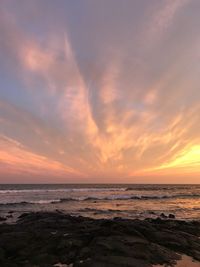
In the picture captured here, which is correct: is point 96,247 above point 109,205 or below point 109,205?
below

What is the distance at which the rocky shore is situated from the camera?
1109cm

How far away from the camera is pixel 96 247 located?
1211 cm

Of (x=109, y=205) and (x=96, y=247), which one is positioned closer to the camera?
(x=96, y=247)

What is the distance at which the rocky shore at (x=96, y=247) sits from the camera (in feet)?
36.4

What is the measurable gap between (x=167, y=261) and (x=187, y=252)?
170 cm

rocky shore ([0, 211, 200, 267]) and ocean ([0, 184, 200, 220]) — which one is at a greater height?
ocean ([0, 184, 200, 220])

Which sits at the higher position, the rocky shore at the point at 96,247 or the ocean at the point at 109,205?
the ocean at the point at 109,205

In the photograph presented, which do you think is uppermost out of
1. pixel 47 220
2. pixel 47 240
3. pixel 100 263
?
pixel 47 220

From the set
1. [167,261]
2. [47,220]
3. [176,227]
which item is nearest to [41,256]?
[167,261]

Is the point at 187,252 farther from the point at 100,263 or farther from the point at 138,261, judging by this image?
the point at 100,263

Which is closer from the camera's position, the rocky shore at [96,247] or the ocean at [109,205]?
the rocky shore at [96,247]

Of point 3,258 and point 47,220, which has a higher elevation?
point 47,220

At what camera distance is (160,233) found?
49.8 feet

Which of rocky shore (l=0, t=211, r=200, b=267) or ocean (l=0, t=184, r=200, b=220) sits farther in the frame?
ocean (l=0, t=184, r=200, b=220)
